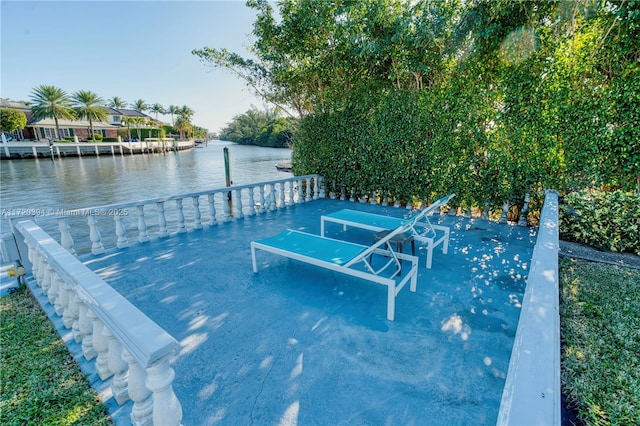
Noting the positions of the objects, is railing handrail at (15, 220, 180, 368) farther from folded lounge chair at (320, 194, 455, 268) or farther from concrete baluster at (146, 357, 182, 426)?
folded lounge chair at (320, 194, 455, 268)

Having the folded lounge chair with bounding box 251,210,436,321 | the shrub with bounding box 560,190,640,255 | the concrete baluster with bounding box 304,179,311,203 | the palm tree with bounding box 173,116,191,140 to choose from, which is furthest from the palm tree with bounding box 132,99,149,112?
the shrub with bounding box 560,190,640,255

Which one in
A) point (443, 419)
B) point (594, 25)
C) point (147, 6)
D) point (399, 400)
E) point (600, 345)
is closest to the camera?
point (443, 419)

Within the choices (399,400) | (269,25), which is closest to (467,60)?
(269,25)

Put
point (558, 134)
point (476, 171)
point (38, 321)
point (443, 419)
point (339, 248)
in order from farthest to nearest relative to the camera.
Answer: point (476, 171) → point (558, 134) → point (339, 248) → point (38, 321) → point (443, 419)

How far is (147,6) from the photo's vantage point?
950 cm

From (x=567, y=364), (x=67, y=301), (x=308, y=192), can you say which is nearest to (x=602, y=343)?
(x=567, y=364)

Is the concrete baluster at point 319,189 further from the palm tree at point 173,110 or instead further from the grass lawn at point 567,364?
the palm tree at point 173,110

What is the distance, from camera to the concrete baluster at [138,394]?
59.9 inches

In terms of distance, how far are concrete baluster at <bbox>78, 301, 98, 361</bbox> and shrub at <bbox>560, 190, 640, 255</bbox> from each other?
6.56 meters

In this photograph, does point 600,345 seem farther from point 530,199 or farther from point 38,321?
point 38,321

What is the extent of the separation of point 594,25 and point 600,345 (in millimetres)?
5215

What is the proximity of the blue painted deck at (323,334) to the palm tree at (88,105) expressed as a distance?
169 ft

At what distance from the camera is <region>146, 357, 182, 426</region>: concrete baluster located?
51.8 inches

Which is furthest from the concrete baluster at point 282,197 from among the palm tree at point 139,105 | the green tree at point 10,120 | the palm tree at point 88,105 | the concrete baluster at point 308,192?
the palm tree at point 139,105
